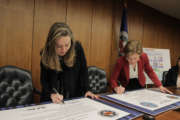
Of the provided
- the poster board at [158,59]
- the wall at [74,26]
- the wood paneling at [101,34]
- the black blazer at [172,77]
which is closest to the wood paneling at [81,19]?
the wall at [74,26]

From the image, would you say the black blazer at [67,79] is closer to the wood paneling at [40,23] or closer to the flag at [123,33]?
the wood paneling at [40,23]

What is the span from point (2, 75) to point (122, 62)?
1342 mm

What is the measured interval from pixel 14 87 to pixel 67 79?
2.19 feet

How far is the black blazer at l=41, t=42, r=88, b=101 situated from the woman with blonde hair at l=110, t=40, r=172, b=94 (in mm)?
456

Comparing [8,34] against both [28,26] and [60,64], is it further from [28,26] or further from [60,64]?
[60,64]

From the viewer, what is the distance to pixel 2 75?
1.58m

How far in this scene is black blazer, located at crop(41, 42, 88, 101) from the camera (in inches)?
53.4

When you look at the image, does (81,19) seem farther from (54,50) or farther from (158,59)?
(158,59)

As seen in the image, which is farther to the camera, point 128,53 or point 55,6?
point 55,6

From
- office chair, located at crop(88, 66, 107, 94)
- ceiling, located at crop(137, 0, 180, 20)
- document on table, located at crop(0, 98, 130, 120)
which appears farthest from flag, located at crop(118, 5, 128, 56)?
document on table, located at crop(0, 98, 130, 120)

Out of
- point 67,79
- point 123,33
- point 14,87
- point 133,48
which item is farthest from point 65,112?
point 123,33

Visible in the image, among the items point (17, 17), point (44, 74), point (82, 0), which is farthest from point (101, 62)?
point (44, 74)

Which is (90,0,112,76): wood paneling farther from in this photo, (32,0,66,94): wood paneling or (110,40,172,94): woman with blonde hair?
(110,40,172,94): woman with blonde hair

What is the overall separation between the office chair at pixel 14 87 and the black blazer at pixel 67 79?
0.39 metres
